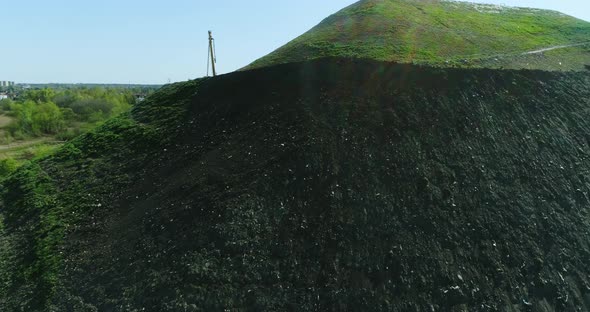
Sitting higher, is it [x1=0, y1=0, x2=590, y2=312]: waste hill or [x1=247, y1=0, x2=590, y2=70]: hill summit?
[x1=247, y1=0, x2=590, y2=70]: hill summit

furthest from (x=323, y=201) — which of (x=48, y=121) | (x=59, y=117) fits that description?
(x=59, y=117)

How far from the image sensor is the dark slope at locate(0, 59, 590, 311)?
28.9 feet

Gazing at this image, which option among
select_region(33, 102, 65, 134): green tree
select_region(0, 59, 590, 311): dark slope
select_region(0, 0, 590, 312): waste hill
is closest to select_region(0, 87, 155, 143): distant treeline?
select_region(33, 102, 65, 134): green tree

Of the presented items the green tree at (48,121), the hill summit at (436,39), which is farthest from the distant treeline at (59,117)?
the hill summit at (436,39)

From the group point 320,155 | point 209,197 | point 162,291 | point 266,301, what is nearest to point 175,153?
point 209,197

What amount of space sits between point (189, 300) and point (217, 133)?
6.34 m

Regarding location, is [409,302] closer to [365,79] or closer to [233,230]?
[233,230]

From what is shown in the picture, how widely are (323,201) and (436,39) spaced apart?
11795mm

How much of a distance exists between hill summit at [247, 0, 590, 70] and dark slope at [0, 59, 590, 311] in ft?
5.08

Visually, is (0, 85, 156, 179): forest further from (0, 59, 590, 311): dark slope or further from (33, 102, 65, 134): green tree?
(0, 59, 590, 311): dark slope

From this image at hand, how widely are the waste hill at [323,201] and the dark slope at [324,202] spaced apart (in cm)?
4

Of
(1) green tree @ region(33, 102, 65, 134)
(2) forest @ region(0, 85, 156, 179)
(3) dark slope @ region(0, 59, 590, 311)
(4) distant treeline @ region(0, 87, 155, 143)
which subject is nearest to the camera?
(3) dark slope @ region(0, 59, 590, 311)

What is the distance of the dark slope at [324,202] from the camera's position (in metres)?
8.82

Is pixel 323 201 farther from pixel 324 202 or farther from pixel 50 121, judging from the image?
pixel 50 121
